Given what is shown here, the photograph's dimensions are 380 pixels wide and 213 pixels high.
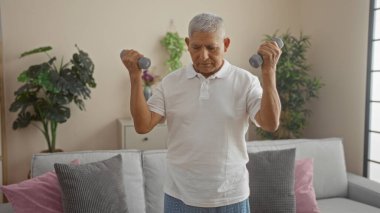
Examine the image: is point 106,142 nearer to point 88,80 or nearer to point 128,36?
point 88,80

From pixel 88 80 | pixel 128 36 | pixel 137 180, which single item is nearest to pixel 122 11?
pixel 128 36

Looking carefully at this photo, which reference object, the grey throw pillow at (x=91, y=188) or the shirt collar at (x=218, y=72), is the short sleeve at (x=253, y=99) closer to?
the shirt collar at (x=218, y=72)

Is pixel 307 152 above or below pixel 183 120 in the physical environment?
below

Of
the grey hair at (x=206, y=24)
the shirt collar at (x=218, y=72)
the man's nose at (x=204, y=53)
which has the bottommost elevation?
the shirt collar at (x=218, y=72)

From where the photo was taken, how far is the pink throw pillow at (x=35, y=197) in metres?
1.70

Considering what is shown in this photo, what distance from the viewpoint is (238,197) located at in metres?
1.12

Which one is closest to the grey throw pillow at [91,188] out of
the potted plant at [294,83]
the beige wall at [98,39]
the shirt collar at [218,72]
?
the shirt collar at [218,72]

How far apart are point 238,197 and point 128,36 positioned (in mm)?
2617

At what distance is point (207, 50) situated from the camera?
111 centimetres

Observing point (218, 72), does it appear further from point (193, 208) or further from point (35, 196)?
point (35, 196)

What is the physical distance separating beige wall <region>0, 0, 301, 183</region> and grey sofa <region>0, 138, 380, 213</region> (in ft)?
4.64

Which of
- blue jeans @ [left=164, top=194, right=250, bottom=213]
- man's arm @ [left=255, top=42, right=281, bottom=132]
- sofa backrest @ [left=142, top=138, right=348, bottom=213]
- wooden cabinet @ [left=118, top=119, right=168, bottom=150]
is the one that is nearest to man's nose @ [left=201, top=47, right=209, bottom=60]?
man's arm @ [left=255, top=42, right=281, bottom=132]

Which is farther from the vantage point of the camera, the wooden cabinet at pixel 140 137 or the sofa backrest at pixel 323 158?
the wooden cabinet at pixel 140 137

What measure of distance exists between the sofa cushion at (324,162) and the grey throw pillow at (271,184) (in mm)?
313
